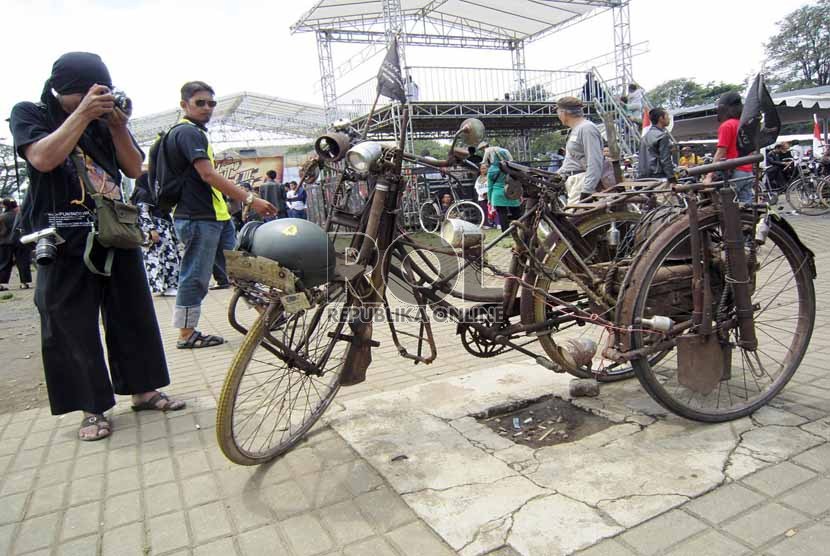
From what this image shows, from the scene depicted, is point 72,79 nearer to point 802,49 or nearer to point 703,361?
point 703,361

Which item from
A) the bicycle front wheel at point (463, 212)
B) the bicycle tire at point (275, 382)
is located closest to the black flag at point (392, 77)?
the bicycle front wheel at point (463, 212)

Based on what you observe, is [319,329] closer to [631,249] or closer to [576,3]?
[631,249]

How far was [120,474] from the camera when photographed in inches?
98.1

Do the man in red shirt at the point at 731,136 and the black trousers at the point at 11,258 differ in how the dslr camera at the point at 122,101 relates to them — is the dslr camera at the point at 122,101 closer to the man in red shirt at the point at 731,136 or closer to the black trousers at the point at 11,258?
the man in red shirt at the point at 731,136

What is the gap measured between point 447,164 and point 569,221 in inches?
28.8

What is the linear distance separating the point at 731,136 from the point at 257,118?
28301 millimetres

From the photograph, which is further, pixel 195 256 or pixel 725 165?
pixel 195 256

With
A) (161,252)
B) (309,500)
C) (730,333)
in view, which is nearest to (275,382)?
(309,500)

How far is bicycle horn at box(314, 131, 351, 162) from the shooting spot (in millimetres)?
2324

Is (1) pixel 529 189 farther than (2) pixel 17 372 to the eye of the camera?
No

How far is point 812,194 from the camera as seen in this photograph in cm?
1148

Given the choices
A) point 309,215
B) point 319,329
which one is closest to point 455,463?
point 319,329

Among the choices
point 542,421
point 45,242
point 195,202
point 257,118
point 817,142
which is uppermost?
point 257,118

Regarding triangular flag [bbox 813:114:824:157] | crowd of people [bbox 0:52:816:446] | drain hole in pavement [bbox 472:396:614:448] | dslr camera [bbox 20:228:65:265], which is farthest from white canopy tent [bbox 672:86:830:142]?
dslr camera [bbox 20:228:65:265]
